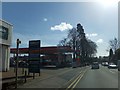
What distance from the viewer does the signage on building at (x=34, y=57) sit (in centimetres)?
2875

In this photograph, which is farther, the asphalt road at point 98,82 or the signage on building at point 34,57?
the signage on building at point 34,57

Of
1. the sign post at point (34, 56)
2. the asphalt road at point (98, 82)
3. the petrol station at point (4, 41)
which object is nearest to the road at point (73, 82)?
→ the asphalt road at point (98, 82)

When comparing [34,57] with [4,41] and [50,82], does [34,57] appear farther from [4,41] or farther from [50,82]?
[4,41]

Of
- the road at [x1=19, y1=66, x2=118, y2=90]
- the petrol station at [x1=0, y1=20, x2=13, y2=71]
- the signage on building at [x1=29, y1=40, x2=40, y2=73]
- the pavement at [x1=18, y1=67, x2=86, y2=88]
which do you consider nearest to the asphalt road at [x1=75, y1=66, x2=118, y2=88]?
the road at [x1=19, y1=66, x2=118, y2=90]

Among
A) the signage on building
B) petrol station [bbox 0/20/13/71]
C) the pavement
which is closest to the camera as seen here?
the pavement

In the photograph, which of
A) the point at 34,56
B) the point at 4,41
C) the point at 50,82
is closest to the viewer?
the point at 50,82

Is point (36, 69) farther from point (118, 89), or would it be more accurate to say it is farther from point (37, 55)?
point (118, 89)

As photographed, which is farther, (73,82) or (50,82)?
(73,82)

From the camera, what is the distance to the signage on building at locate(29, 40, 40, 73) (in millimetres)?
28747

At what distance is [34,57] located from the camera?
29.3 m

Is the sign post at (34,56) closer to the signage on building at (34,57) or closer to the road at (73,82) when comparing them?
the signage on building at (34,57)

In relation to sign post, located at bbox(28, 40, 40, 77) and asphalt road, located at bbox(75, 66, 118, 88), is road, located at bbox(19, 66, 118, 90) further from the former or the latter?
sign post, located at bbox(28, 40, 40, 77)

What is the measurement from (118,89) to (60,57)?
73.9 m

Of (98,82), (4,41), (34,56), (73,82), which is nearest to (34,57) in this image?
(34,56)
